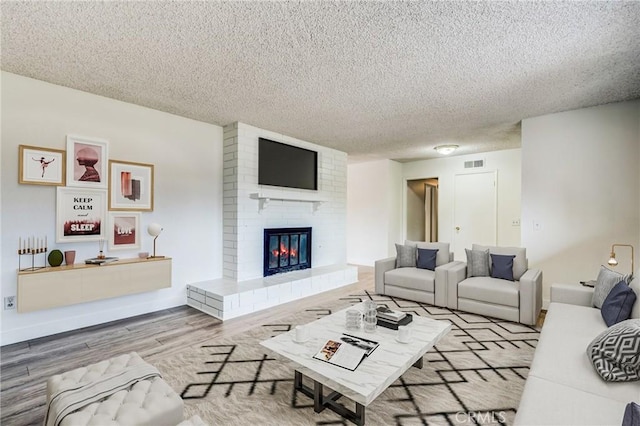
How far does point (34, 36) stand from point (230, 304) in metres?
2.97

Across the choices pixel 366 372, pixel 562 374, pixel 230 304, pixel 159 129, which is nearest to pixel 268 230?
pixel 230 304

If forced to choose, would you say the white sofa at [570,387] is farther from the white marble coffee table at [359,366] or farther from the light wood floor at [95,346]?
the light wood floor at [95,346]

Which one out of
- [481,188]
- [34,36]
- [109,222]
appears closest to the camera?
[34,36]

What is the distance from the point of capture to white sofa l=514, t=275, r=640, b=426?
1.26 meters

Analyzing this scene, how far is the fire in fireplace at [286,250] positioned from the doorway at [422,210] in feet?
11.1

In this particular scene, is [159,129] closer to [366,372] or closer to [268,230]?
[268,230]

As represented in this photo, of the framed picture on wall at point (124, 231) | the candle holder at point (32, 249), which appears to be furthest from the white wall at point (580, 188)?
the candle holder at point (32, 249)

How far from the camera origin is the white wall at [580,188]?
351 centimetres

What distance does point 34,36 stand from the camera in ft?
7.36

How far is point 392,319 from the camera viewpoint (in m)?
2.41

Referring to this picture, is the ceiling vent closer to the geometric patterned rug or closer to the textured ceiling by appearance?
the textured ceiling

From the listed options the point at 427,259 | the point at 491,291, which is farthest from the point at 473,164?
the point at 491,291

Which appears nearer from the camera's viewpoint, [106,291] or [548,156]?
[106,291]

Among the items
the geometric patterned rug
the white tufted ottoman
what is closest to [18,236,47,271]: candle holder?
the geometric patterned rug
